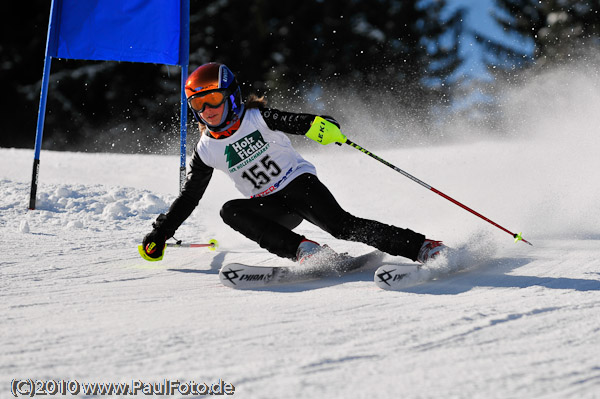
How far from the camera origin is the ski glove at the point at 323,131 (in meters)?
2.99

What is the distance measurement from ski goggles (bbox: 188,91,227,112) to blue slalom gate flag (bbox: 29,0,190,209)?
182cm

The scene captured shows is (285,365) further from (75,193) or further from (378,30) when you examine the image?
(378,30)

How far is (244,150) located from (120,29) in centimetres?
228

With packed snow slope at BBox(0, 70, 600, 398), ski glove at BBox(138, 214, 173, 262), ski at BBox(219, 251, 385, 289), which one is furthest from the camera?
ski glove at BBox(138, 214, 173, 262)

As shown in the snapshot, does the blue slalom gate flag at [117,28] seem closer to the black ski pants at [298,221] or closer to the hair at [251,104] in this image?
the hair at [251,104]

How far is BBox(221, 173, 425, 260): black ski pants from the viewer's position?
9.18 feet

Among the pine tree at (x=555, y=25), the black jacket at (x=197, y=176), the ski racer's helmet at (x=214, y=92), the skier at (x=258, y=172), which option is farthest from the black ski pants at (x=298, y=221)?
the pine tree at (x=555, y=25)

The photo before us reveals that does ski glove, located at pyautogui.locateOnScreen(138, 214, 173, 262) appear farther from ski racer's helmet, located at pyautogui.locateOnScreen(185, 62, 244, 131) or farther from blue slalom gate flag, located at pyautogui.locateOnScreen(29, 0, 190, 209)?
blue slalom gate flag, located at pyautogui.locateOnScreen(29, 0, 190, 209)

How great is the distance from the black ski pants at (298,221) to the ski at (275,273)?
4.4 inches

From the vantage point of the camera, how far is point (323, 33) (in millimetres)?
20062

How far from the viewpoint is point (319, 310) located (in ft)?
7.03

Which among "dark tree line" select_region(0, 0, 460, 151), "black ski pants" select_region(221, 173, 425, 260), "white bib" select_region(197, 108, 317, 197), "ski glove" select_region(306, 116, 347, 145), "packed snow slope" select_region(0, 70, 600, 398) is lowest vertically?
"packed snow slope" select_region(0, 70, 600, 398)

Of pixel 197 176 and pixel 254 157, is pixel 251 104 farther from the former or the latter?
pixel 197 176

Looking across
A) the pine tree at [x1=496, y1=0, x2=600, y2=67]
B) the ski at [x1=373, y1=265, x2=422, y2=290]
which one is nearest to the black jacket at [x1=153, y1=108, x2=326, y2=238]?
the ski at [x1=373, y1=265, x2=422, y2=290]
